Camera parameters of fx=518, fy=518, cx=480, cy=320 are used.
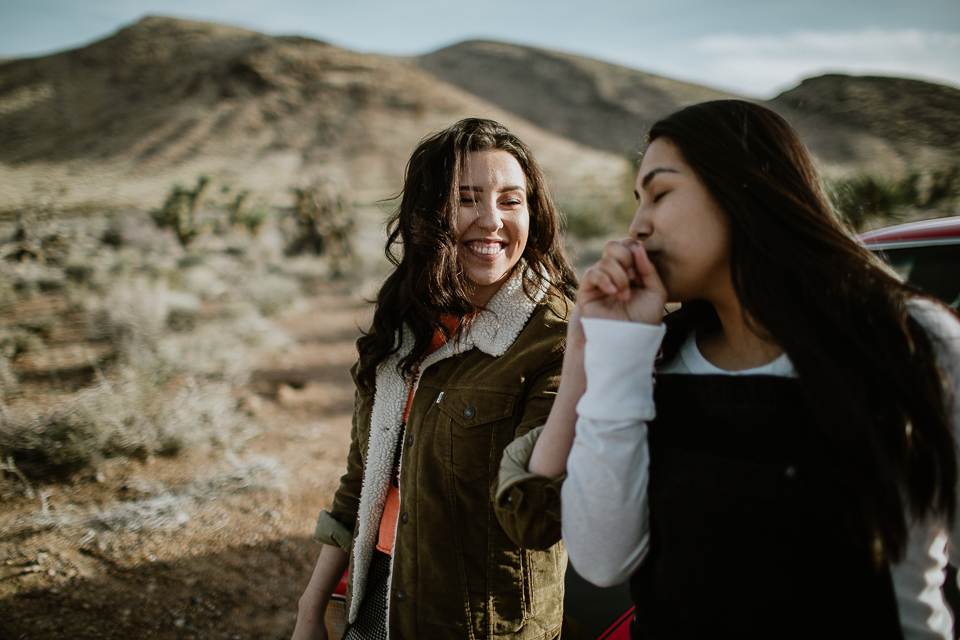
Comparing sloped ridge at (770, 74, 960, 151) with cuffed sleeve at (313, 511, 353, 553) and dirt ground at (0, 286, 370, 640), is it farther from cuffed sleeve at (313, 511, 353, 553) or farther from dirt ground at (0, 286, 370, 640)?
cuffed sleeve at (313, 511, 353, 553)

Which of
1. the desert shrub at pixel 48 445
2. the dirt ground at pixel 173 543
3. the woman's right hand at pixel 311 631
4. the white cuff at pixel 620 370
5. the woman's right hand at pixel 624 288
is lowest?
the dirt ground at pixel 173 543

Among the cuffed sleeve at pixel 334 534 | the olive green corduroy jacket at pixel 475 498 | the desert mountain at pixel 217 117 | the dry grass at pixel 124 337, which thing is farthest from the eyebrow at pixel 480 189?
the desert mountain at pixel 217 117

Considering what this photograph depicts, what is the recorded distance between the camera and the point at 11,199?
1573 centimetres

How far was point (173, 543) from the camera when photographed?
347 cm

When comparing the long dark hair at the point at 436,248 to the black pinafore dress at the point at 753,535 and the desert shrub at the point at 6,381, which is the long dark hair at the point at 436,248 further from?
the desert shrub at the point at 6,381

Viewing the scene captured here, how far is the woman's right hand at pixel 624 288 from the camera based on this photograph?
1070 millimetres

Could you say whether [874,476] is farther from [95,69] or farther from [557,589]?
[95,69]

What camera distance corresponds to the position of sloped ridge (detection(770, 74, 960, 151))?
16.5 meters

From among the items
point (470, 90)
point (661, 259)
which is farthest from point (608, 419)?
point (470, 90)

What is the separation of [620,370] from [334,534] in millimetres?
1245

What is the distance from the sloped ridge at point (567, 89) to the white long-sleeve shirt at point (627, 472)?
141 ft

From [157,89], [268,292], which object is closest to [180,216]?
[268,292]

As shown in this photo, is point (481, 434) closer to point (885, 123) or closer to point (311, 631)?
point (311, 631)

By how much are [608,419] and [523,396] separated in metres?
0.45
